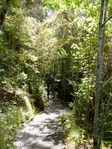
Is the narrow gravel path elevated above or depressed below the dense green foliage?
below

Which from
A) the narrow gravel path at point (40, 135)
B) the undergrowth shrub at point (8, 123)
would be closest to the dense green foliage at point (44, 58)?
the undergrowth shrub at point (8, 123)

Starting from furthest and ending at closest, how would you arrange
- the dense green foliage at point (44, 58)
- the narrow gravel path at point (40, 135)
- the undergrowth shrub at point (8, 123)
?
the narrow gravel path at point (40, 135), the dense green foliage at point (44, 58), the undergrowth shrub at point (8, 123)

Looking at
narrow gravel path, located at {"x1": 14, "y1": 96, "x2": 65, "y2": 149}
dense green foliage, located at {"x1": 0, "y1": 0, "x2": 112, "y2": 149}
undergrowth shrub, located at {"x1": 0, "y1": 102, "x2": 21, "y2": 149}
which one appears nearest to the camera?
undergrowth shrub, located at {"x1": 0, "y1": 102, "x2": 21, "y2": 149}

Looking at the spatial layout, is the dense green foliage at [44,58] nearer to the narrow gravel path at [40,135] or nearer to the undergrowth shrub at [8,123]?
the undergrowth shrub at [8,123]

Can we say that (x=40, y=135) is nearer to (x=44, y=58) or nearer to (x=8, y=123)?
(x=8, y=123)

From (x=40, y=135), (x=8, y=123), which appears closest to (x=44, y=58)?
(x=40, y=135)

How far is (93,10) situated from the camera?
675 centimetres

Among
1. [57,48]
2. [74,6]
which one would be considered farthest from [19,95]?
[74,6]

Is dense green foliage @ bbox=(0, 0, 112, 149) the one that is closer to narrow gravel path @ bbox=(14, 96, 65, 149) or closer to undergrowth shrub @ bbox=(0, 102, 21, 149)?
undergrowth shrub @ bbox=(0, 102, 21, 149)

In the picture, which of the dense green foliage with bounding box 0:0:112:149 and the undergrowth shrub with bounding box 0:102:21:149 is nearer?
the undergrowth shrub with bounding box 0:102:21:149

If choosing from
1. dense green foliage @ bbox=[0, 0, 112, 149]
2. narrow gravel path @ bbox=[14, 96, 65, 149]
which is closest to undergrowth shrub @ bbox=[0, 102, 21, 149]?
dense green foliage @ bbox=[0, 0, 112, 149]

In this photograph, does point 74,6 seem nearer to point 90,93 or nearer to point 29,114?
point 90,93

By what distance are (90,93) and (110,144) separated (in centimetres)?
253

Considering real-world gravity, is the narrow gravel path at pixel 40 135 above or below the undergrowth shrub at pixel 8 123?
below
